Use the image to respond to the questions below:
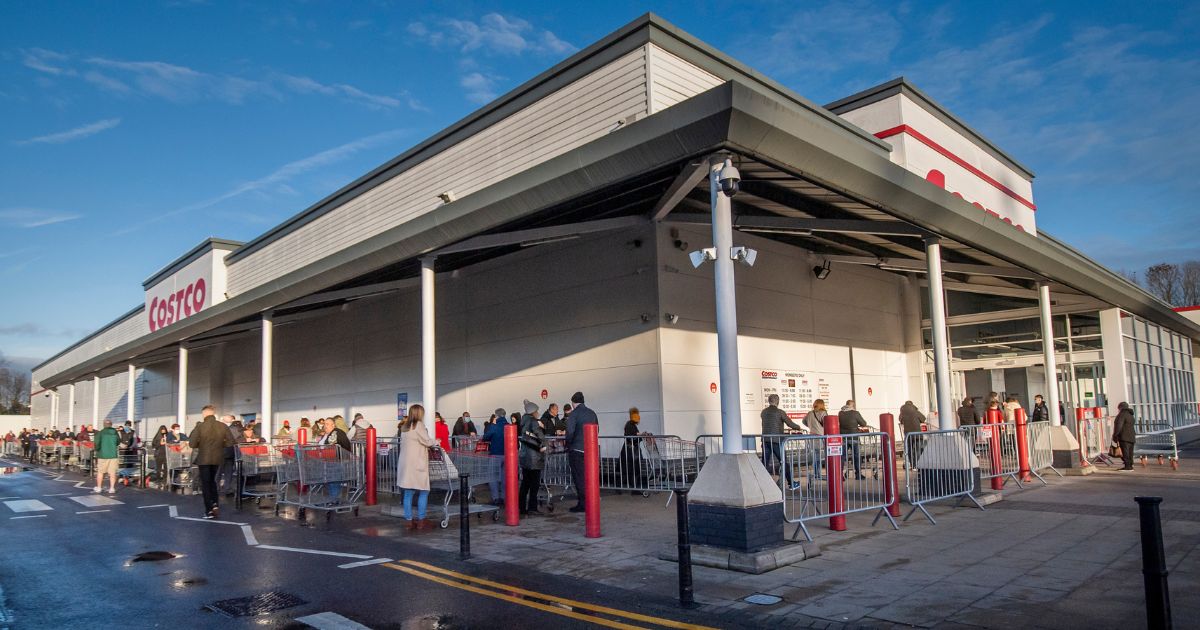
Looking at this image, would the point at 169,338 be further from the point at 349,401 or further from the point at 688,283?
the point at 688,283

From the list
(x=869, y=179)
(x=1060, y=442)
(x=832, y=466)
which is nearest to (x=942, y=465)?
(x=832, y=466)

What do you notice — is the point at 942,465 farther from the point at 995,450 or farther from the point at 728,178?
the point at 728,178

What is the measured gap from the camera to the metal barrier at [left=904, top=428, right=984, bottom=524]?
11648mm

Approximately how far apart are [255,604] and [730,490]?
Result: 480cm

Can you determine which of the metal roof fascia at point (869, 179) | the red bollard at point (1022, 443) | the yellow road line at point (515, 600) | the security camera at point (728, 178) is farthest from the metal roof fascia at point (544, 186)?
the red bollard at point (1022, 443)

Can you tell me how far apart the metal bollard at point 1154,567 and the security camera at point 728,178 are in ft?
17.4

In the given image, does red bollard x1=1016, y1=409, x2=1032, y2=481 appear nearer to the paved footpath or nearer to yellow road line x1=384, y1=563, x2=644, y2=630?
the paved footpath

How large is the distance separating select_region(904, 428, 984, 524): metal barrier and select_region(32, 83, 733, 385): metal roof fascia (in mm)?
5745

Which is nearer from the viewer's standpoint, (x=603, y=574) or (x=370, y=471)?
(x=603, y=574)

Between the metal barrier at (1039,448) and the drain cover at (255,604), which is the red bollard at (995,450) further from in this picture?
the drain cover at (255,604)

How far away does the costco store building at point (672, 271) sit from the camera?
38.7 feet

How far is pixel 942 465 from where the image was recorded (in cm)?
1184

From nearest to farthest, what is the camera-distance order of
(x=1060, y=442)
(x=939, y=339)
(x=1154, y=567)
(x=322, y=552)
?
1. (x=1154, y=567)
2. (x=322, y=552)
3. (x=939, y=339)
4. (x=1060, y=442)

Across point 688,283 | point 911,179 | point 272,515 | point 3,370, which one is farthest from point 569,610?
point 3,370
